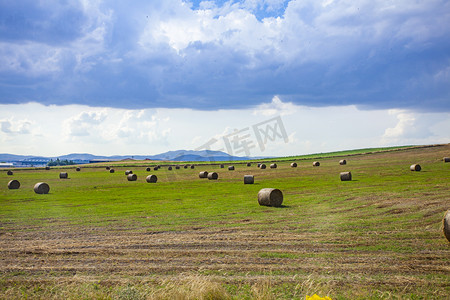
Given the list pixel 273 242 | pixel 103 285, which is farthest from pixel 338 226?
pixel 103 285

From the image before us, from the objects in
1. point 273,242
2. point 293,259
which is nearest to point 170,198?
point 273,242

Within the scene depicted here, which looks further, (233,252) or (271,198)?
(271,198)

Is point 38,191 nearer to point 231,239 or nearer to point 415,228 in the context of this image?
point 231,239

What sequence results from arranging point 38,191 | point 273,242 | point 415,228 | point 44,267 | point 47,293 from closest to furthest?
point 47,293 → point 44,267 → point 273,242 → point 415,228 → point 38,191

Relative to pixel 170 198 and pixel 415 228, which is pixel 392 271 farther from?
pixel 170 198

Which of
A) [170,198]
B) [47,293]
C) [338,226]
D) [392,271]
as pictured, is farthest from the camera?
[170,198]

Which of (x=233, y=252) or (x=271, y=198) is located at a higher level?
(x=271, y=198)

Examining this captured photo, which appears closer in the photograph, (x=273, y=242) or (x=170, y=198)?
(x=273, y=242)

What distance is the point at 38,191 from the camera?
4025 centimetres

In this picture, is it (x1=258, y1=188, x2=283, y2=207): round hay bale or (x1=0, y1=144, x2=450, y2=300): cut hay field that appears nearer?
(x1=0, y1=144, x2=450, y2=300): cut hay field

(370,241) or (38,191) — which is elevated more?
(38,191)

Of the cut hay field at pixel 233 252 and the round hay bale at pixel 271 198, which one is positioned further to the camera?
the round hay bale at pixel 271 198

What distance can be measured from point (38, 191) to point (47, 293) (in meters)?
33.6

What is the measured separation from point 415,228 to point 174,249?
1024 cm
